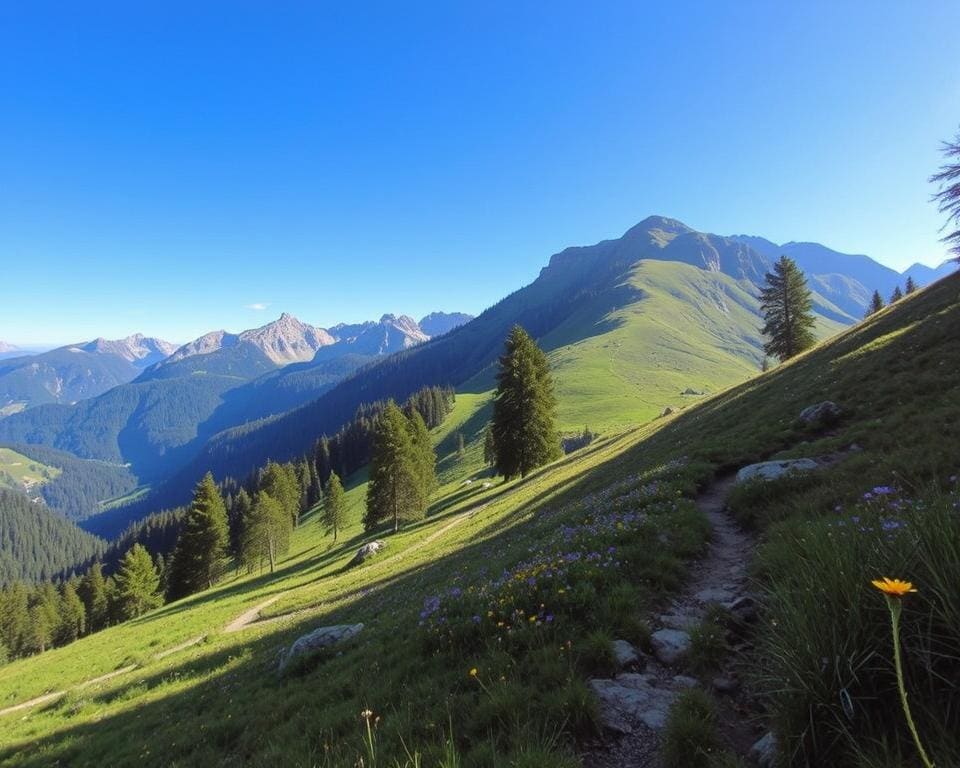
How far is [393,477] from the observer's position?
5709cm

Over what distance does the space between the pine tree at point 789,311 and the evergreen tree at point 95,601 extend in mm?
110403

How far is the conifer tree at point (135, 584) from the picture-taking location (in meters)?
72.1

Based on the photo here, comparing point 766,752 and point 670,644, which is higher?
point 766,752

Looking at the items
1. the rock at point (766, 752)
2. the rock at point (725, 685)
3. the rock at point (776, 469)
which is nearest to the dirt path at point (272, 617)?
the rock at point (776, 469)

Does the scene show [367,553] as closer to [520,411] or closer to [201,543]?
[520,411]

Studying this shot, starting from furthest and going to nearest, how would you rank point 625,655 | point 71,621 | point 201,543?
1. point 71,621
2. point 201,543
3. point 625,655

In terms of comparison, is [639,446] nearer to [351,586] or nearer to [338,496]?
[351,586]

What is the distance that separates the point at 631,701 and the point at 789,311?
63.8m

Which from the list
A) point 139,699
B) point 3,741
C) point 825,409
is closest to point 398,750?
point 139,699

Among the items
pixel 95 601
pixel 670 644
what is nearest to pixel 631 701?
pixel 670 644

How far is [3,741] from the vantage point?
15.6 meters

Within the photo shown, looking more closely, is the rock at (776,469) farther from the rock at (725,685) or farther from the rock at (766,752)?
the rock at (766,752)

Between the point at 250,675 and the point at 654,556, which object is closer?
the point at 654,556

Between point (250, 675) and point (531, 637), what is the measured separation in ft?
35.8
